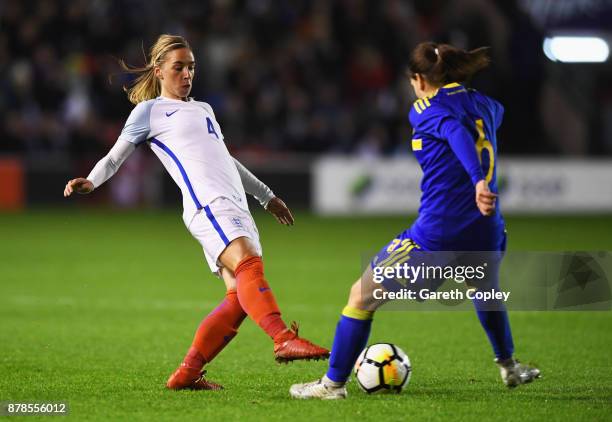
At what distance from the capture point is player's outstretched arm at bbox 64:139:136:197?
17.5 ft

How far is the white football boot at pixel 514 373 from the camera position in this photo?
18.2 feet

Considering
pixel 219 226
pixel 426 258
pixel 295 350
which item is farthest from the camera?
pixel 219 226

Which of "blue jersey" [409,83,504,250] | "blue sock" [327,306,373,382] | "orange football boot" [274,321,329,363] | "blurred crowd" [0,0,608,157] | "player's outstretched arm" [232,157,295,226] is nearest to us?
"orange football boot" [274,321,329,363]

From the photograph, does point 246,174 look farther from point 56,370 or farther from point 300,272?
point 300,272

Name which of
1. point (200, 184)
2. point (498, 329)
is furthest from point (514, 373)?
point (200, 184)

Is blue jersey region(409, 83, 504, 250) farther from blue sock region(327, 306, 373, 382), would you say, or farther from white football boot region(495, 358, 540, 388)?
white football boot region(495, 358, 540, 388)

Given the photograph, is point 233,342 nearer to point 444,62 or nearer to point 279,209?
point 279,209

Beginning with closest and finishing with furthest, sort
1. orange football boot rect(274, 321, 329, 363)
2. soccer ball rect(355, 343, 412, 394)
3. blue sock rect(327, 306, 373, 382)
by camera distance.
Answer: orange football boot rect(274, 321, 329, 363)
blue sock rect(327, 306, 373, 382)
soccer ball rect(355, 343, 412, 394)

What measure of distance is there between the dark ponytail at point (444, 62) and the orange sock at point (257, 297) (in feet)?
4.36

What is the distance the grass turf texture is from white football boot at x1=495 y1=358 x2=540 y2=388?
0.09m

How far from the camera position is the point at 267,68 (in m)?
22.0

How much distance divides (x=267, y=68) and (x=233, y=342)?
48.9 ft

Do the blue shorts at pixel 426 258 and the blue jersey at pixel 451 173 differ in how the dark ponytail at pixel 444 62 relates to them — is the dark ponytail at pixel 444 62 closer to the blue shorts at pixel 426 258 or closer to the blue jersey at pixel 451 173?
the blue jersey at pixel 451 173

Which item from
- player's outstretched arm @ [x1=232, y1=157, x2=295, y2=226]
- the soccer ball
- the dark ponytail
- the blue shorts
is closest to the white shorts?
player's outstretched arm @ [x1=232, y1=157, x2=295, y2=226]
